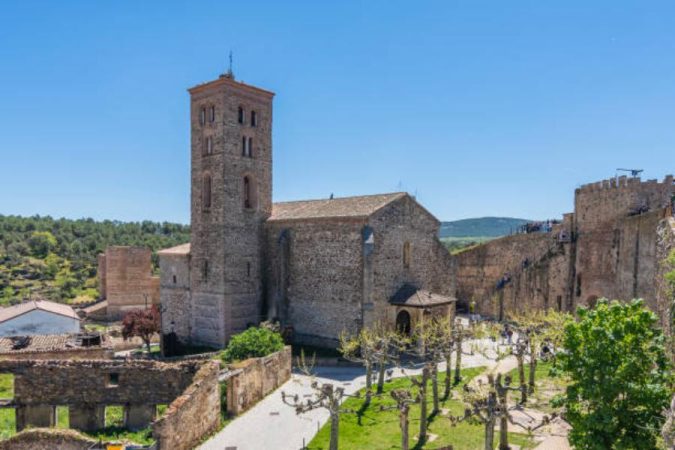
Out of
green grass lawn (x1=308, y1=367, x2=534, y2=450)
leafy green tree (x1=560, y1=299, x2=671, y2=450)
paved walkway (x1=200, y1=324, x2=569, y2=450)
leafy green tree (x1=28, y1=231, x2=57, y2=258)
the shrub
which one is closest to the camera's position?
leafy green tree (x1=560, y1=299, x2=671, y2=450)

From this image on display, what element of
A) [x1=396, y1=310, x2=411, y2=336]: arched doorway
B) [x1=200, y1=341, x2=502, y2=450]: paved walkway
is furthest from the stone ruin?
[x1=396, y1=310, x2=411, y2=336]: arched doorway

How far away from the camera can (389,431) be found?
668 inches

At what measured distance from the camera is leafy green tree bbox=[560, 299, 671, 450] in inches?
350

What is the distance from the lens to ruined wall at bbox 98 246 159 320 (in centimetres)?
5169

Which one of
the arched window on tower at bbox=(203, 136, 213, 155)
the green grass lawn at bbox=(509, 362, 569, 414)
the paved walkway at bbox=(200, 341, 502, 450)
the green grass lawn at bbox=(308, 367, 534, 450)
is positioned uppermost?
the arched window on tower at bbox=(203, 136, 213, 155)

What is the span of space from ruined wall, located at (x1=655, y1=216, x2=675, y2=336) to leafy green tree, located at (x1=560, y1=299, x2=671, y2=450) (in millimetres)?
1018

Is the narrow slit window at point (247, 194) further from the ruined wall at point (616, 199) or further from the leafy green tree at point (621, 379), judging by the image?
the leafy green tree at point (621, 379)

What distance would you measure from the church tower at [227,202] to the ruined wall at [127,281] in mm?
22488

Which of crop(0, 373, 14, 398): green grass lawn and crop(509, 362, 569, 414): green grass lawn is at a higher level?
crop(509, 362, 569, 414): green grass lawn

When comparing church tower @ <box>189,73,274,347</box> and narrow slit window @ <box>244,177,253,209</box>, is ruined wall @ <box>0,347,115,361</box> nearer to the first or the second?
church tower @ <box>189,73,274,347</box>

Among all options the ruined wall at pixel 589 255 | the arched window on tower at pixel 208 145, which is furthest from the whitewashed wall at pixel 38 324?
the ruined wall at pixel 589 255

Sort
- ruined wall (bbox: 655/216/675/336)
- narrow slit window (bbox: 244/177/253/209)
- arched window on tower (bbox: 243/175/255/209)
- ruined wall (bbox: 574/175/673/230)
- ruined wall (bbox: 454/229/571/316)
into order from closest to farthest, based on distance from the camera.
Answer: ruined wall (bbox: 655/216/675/336)
ruined wall (bbox: 574/175/673/230)
ruined wall (bbox: 454/229/571/316)
arched window on tower (bbox: 243/175/255/209)
narrow slit window (bbox: 244/177/253/209)

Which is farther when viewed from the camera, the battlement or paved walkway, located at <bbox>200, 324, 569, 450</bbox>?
the battlement

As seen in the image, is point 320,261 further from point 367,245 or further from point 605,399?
point 605,399
